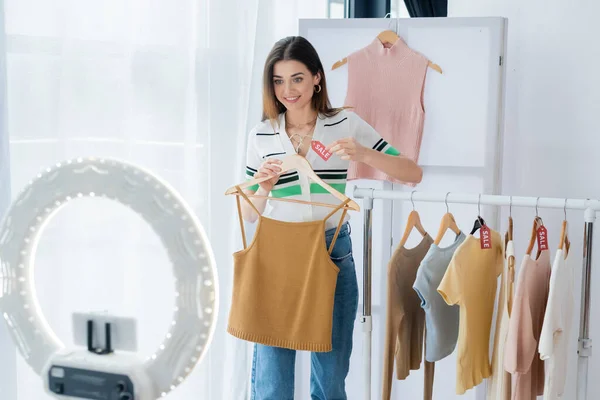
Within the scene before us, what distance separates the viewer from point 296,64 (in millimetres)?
1939

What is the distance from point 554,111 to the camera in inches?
110

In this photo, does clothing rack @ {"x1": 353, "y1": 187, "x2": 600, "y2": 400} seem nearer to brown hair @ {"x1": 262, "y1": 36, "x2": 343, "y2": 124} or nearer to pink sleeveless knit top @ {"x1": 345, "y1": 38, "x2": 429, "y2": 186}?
brown hair @ {"x1": 262, "y1": 36, "x2": 343, "y2": 124}

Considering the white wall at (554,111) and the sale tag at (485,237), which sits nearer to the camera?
the sale tag at (485,237)

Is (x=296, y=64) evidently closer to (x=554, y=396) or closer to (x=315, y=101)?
(x=315, y=101)

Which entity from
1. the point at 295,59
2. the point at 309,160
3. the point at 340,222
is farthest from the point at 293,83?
the point at 340,222

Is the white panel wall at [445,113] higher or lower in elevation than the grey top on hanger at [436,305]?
higher

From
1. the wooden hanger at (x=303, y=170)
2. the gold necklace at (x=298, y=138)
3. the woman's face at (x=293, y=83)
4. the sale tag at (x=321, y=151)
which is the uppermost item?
the woman's face at (x=293, y=83)

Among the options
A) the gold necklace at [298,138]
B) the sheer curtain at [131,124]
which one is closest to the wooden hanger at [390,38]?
the sheer curtain at [131,124]

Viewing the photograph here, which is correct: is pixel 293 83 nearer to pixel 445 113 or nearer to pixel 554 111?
pixel 445 113

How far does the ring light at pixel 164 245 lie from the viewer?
761mm

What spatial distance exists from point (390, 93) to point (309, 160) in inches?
27.3

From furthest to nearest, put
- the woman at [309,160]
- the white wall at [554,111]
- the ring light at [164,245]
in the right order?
1. the white wall at [554,111]
2. the woman at [309,160]
3. the ring light at [164,245]

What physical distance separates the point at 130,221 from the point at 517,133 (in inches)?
64.7

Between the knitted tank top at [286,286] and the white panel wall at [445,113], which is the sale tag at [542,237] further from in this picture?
the white panel wall at [445,113]
